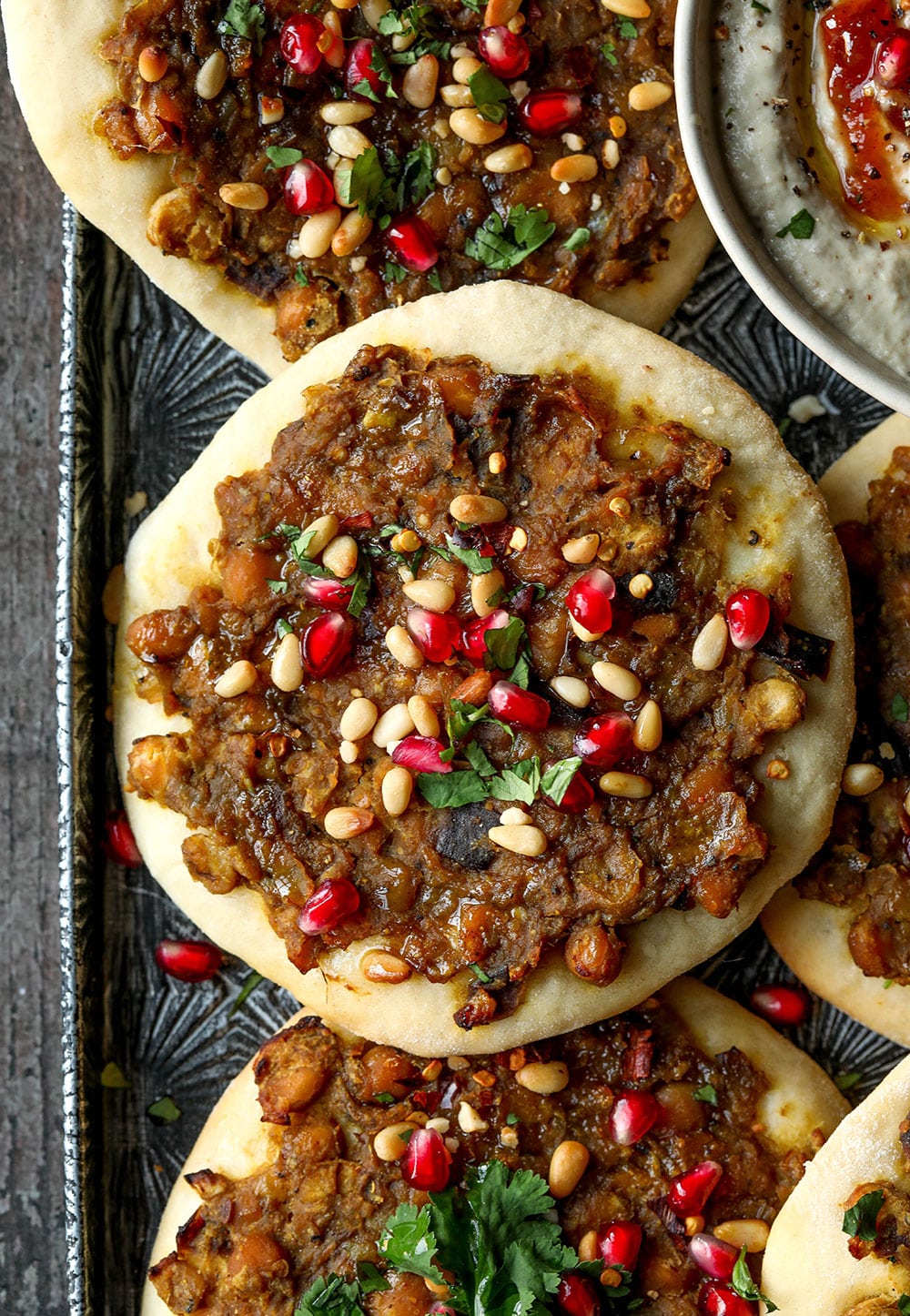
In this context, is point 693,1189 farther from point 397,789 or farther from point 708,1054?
point 397,789

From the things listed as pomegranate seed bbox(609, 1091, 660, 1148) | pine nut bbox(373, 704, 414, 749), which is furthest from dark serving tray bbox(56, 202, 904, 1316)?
pine nut bbox(373, 704, 414, 749)

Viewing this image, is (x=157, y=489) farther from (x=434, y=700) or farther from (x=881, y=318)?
(x=881, y=318)

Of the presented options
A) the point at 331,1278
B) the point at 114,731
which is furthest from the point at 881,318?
the point at 331,1278

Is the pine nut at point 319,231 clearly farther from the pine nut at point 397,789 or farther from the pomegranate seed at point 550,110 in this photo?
the pine nut at point 397,789

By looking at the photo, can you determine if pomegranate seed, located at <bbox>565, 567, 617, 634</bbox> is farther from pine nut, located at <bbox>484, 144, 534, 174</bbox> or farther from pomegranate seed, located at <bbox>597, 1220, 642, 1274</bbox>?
pomegranate seed, located at <bbox>597, 1220, 642, 1274</bbox>

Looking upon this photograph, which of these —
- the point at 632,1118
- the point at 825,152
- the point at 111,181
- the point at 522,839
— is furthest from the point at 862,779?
the point at 111,181

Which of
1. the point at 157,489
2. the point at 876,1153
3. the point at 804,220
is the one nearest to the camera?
the point at 804,220
